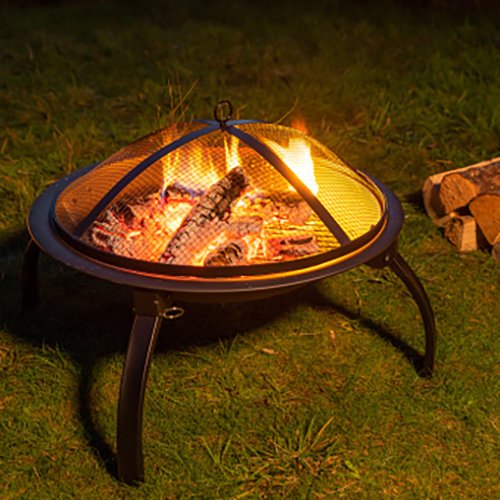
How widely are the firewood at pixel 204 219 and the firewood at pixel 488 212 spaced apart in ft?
5.42

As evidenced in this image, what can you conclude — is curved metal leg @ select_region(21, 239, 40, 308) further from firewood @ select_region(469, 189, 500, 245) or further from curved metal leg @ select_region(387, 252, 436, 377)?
firewood @ select_region(469, 189, 500, 245)

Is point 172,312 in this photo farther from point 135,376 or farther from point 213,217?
point 213,217

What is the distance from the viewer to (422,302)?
284 centimetres

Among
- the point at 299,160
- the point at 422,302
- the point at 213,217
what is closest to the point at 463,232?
the point at 422,302

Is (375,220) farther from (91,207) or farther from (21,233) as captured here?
(21,233)

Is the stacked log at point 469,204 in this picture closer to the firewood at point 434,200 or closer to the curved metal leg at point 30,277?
the firewood at point 434,200

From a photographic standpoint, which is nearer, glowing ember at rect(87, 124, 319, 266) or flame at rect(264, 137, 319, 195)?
glowing ember at rect(87, 124, 319, 266)

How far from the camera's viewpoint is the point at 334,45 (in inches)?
253

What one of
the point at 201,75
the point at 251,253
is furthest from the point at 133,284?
the point at 201,75

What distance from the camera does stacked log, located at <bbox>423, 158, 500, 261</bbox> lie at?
3.65m

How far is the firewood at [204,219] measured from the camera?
2.29m

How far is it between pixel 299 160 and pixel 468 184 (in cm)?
142

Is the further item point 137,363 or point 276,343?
point 276,343

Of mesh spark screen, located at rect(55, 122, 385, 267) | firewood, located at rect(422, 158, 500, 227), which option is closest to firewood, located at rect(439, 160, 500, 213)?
firewood, located at rect(422, 158, 500, 227)
